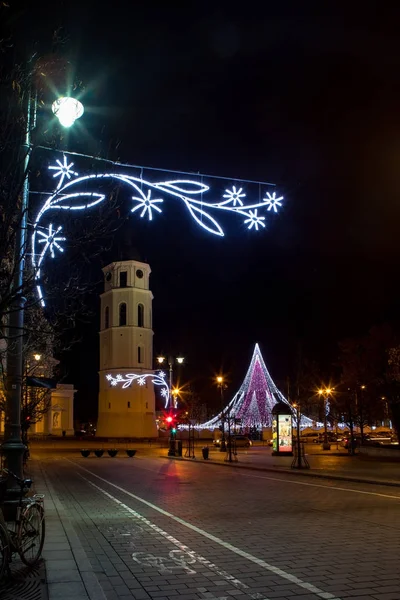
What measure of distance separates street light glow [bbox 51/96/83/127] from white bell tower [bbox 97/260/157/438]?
74.4 meters

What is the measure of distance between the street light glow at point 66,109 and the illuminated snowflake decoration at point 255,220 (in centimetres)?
350

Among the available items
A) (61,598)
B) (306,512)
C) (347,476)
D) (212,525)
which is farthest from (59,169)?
(347,476)

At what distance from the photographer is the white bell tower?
83125 mm

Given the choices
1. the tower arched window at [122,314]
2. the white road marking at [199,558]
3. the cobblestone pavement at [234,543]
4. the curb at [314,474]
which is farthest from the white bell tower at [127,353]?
the white road marking at [199,558]

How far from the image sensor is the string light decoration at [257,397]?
227ft

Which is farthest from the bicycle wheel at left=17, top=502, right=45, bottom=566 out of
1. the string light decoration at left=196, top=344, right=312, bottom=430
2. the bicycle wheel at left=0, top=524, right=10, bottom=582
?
the string light decoration at left=196, top=344, right=312, bottom=430

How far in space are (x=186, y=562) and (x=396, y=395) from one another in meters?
33.9

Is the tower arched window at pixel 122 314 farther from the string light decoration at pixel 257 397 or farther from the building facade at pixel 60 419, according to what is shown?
the string light decoration at pixel 257 397

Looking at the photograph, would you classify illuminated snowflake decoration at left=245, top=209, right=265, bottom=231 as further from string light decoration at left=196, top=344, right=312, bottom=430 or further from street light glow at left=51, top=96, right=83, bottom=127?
string light decoration at left=196, top=344, right=312, bottom=430

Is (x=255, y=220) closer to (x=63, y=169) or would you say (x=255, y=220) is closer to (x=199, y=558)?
(x=63, y=169)

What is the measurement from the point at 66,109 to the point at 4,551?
558 centimetres

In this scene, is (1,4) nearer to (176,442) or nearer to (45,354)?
(45,354)

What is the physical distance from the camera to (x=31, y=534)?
8.09m

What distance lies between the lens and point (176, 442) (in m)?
45.1
